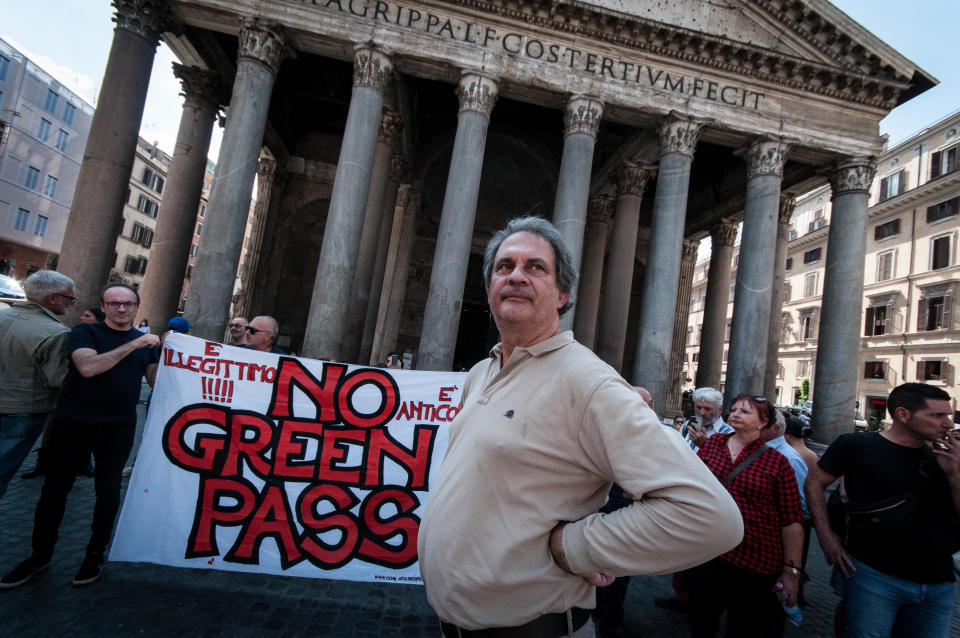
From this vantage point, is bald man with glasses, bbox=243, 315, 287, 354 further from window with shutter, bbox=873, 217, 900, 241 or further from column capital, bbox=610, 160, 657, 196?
window with shutter, bbox=873, 217, 900, 241

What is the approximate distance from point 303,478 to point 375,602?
1088mm

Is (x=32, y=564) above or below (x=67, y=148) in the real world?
below

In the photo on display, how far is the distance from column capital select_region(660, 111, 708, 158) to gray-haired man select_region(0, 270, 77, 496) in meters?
11.7

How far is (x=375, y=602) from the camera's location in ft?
11.4

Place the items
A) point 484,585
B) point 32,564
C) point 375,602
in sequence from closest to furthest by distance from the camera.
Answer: point 484,585, point 32,564, point 375,602

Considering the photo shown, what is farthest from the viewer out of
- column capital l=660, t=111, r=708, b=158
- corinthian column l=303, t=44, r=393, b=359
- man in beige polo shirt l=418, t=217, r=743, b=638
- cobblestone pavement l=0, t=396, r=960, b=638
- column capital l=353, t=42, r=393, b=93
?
column capital l=660, t=111, r=708, b=158

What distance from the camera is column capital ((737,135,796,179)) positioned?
1135cm

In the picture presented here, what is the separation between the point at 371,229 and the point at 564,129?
588cm

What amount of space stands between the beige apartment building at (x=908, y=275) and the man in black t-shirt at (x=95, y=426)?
1013 inches

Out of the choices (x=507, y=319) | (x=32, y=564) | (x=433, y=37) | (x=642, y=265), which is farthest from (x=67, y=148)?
(x=507, y=319)

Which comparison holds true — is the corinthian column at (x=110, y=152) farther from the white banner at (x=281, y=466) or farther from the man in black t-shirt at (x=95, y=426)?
the white banner at (x=281, y=466)

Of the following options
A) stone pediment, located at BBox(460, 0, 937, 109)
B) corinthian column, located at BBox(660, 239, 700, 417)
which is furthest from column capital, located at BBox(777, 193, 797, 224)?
corinthian column, located at BBox(660, 239, 700, 417)

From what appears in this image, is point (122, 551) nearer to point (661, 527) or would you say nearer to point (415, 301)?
point (661, 527)

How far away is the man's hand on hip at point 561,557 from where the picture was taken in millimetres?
1193
